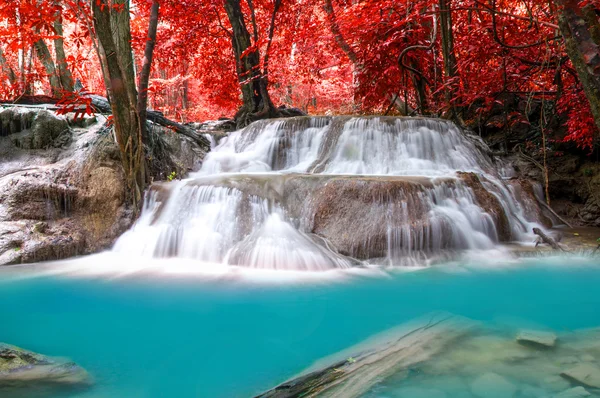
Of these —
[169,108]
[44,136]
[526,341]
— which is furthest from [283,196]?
[169,108]

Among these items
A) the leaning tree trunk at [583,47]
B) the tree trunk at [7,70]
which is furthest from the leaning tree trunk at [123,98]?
the tree trunk at [7,70]

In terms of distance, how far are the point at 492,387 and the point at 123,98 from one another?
219 inches

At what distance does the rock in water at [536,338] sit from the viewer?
229 cm

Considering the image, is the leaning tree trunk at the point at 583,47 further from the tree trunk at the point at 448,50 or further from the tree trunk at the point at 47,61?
the tree trunk at the point at 47,61

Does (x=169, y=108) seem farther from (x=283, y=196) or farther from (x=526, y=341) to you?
(x=526, y=341)

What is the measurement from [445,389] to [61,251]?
4.96m

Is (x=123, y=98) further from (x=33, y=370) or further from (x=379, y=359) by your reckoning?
(x=379, y=359)

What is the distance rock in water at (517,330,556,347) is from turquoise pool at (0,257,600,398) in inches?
6.3

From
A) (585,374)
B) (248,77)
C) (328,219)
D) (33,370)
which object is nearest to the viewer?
(585,374)

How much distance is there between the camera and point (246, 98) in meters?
10.5

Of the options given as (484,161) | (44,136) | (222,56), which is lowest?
(484,161)

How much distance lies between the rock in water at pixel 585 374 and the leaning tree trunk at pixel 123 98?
5.30 m

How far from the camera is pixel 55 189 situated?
5332 mm

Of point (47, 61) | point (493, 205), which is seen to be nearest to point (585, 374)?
point (493, 205)
